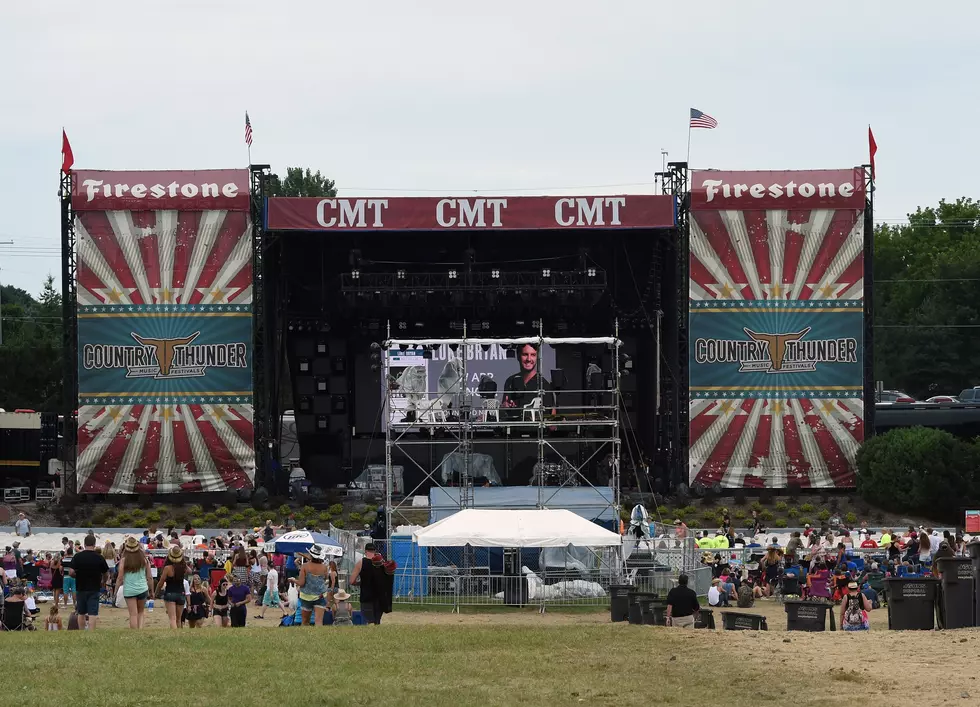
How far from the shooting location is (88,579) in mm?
18625

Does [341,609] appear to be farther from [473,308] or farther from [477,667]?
[473,308]

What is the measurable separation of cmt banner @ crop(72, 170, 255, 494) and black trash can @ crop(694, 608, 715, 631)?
98.8 ft

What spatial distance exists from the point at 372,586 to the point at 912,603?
6887 millimetres

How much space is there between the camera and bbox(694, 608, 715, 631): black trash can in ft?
66.1

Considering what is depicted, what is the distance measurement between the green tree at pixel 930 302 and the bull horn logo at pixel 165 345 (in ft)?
161

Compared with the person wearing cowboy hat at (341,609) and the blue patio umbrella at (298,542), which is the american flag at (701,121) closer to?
Result: the blue patio umbrella at (298,542)

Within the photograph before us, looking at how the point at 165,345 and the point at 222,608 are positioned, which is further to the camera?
the point at 165,345

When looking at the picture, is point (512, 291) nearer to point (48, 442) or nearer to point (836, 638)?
point (48, 442)

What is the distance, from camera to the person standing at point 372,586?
785 inches

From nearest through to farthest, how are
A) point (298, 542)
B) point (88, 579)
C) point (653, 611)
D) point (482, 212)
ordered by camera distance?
1. point (88, 579)
2. point (653, 611)
3. point (298, 542)
4. point (482, 212)

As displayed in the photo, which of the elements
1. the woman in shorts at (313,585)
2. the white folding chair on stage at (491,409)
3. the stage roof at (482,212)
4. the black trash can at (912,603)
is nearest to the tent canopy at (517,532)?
the woman in shorts at (313,585)

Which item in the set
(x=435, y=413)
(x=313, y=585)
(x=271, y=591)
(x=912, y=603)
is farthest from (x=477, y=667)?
(x=435, y=413)

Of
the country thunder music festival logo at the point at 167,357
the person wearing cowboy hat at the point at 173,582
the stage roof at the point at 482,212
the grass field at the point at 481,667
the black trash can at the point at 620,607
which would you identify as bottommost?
the black trash can at the point at 620,607

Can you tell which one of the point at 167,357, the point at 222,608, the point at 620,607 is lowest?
the point at 620,607
